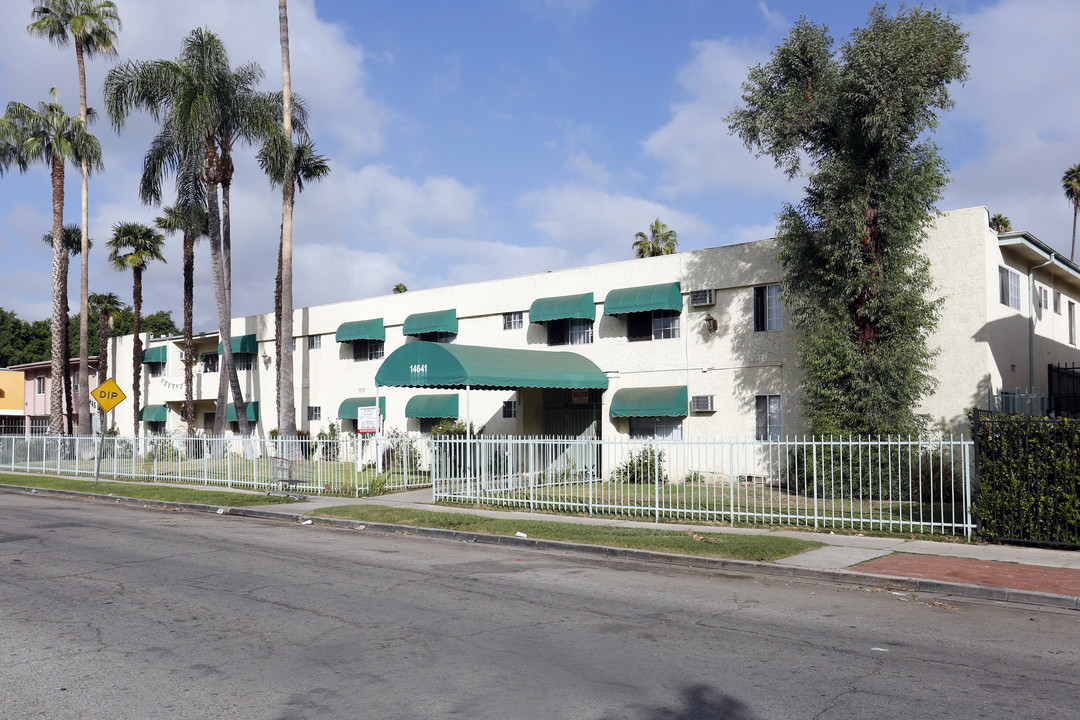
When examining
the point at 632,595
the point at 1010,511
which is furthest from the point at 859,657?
the point at 1010,511

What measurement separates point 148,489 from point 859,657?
70.0 ft

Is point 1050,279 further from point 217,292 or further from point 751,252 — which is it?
A: point 217,292

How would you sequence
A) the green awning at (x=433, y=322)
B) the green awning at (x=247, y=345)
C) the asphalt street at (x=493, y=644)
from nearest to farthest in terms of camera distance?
the asphalt street at (x=493, y=644) → the green awning at (x=433, y=322) → the green awning at (x=247, y=345)

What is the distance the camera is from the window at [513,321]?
2864 centimetres

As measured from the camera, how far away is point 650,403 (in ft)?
80.2

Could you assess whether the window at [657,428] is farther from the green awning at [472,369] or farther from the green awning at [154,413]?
the green awning at [154,413]

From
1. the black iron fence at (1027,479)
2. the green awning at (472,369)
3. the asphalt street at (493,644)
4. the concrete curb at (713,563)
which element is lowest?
the concrete curb at (713,563)

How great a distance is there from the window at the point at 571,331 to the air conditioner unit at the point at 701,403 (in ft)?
13.7

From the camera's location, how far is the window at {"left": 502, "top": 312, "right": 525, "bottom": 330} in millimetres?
28641

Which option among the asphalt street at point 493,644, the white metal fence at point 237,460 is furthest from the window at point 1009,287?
the white metal fence at point 237,460

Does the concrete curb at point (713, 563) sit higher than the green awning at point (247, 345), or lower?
lower

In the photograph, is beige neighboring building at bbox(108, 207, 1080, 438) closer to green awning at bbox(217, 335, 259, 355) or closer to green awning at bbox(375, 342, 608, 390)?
green awning at bbox(375, 342, 608, 390)

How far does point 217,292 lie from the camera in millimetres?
32625

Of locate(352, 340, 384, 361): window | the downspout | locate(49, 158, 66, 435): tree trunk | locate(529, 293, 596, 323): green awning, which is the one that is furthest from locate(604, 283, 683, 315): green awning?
locate(49, 158, 66, 435): tree trunk
